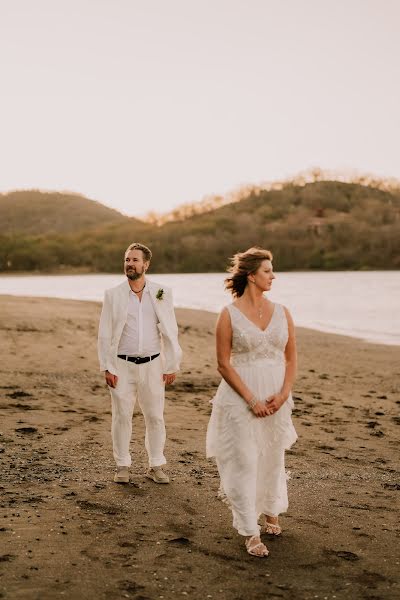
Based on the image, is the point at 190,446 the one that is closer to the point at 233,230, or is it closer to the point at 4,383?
the point at 4,383

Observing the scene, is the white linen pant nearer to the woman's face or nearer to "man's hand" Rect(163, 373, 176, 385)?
"man's hand" Rect(163, 373, 176, 385)

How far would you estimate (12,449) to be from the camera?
7.01 meters

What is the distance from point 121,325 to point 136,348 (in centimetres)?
24

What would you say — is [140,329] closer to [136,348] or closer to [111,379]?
[136,348]

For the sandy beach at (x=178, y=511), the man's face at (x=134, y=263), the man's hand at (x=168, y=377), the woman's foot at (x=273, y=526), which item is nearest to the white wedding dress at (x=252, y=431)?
the woman's foot at (x=273, y=526)

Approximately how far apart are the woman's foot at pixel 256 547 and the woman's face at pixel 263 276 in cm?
165

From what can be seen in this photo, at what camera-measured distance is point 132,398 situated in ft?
19.9

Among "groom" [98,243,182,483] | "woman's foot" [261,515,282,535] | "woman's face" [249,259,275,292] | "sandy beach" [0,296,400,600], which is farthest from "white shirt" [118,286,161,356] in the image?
"woman's foot" [261,515,282,535]

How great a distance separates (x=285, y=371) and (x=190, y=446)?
10.2 ft

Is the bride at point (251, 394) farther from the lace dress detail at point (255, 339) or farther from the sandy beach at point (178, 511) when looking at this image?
the sandy beach at point (178, 511)

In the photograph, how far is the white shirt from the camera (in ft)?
19.7

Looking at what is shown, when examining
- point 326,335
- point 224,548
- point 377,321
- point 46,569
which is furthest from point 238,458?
point 377,321

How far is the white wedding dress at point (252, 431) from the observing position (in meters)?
4.60

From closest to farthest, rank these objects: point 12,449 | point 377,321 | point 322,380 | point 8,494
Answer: point 8,494 < point 12,449 < point 322,380 < point 377,321
